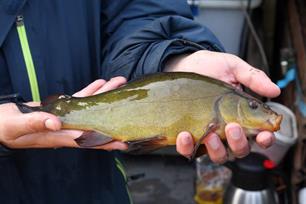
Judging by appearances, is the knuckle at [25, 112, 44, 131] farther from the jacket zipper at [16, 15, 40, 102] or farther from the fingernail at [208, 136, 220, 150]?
the fingernail at [208, 136, 220, 150]

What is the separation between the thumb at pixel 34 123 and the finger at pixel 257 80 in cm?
50

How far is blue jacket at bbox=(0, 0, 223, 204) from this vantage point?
1428 millimetres

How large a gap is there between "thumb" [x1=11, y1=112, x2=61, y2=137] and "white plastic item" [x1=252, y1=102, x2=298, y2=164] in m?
1.82

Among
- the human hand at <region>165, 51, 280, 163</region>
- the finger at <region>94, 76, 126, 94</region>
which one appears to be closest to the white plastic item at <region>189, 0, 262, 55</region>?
the human hand at <region>165, 51, 280, 163</region>

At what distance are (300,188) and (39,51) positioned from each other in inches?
76.2

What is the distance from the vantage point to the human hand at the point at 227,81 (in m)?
1.31

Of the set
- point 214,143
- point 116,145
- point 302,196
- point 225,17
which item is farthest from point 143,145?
point 225,17

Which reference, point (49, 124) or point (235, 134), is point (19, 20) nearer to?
point (49, 124)

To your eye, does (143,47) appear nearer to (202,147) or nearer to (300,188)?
(202,147)

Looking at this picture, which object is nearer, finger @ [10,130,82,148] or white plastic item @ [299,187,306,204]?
finger @ [10,130,82,148]

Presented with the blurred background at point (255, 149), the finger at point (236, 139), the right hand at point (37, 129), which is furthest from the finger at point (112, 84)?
the blurred background at point (255, 149)

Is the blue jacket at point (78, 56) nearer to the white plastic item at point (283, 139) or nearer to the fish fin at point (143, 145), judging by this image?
the fish fin at point (143, 145)

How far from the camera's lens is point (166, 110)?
1412 millimetres

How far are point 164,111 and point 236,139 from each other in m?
0.22
